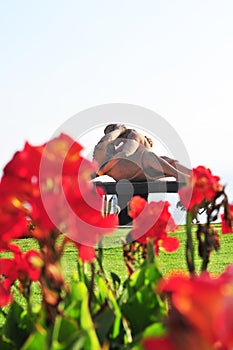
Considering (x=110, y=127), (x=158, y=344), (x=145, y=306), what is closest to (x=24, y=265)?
(x=145, y=306)

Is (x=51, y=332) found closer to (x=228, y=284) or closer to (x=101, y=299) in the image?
(x=228, y=284)

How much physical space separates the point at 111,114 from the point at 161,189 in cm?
909

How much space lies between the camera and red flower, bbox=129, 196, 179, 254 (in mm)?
1657

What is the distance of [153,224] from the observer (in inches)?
65.0

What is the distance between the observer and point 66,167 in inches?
44.6

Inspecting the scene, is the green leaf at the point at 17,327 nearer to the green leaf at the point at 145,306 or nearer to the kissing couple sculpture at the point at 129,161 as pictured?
the green leaf at the point at 145,306

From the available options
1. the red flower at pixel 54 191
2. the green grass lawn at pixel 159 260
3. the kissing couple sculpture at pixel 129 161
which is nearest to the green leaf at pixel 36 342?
the red flower at pixel 54 191

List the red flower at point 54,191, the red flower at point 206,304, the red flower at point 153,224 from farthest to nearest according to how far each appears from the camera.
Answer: the red flower at point 153,224 → the red flower at point 54,191 → the red flower at point 206,304

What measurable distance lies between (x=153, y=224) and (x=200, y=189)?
0.29 meters

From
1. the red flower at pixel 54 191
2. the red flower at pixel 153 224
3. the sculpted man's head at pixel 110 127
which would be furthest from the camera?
the sculpted man's head at pixel 110 127

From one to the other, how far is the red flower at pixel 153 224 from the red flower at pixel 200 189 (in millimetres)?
241

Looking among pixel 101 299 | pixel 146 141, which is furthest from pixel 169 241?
pixel 146 141

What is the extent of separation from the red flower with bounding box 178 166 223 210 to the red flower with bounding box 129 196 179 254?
241mm

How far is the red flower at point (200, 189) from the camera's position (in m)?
1.38
